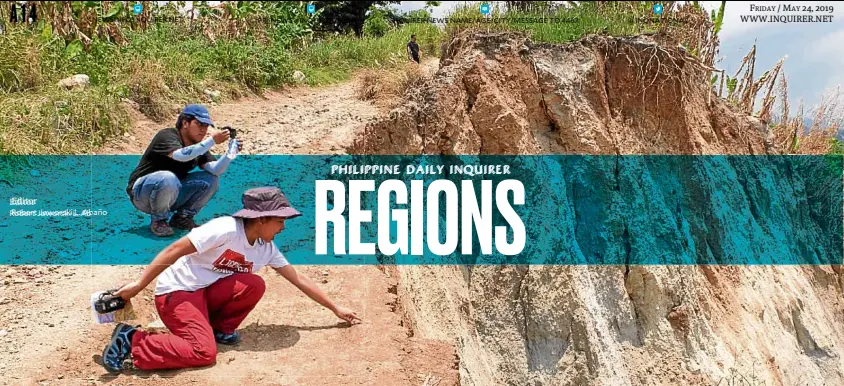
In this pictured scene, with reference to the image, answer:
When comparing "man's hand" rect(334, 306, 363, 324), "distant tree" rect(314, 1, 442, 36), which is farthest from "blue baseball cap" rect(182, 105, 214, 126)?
"distant tree" rect(314, 1, 442, 36)

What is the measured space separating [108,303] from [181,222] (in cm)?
198

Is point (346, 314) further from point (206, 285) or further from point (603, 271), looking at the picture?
point (603, 271)

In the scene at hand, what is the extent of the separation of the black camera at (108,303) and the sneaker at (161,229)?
1.82 metres

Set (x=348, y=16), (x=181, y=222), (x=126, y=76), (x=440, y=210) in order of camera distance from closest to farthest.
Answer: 1. (x=181, y=222)
2. (x=440, y=210)
3. (x=126, y=76)
4. (x=348, y=16)

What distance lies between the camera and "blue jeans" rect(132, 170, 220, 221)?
5.38 meters

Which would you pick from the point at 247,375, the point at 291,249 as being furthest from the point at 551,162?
the point at 247,375

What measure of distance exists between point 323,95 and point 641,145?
4.67 m

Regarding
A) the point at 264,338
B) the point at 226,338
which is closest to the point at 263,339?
the point at 264,338

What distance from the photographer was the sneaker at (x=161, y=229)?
18.8 feet

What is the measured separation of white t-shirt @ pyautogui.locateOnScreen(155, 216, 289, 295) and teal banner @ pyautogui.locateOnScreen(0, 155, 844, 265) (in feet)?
4.24

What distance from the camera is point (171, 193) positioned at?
547 centimetres

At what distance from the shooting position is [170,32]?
1127 cm

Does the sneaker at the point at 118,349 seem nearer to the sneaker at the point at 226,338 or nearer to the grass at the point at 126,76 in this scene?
the sneaker at the point at 226,338

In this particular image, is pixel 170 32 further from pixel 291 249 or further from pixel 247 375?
pixel 247 375
